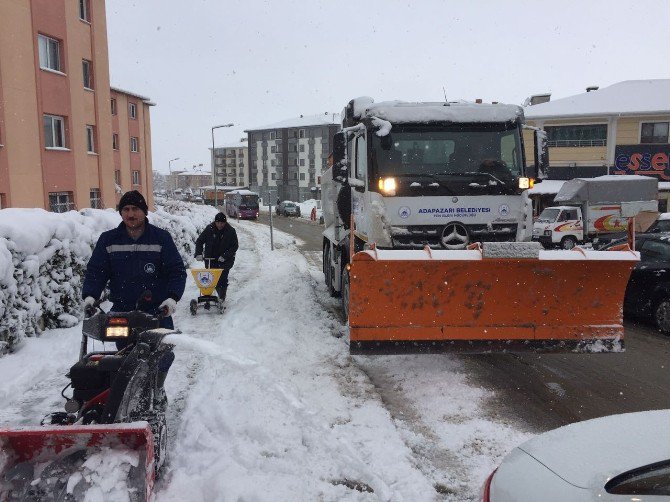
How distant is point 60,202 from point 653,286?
68.9 feet

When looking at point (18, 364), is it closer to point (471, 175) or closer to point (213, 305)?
point (213, 305)

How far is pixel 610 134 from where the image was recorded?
33.8 m

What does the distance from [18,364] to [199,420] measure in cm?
269

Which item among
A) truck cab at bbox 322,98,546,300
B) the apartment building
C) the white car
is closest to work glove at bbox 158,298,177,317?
the white car

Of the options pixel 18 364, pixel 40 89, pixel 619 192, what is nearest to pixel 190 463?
pixel 18 364

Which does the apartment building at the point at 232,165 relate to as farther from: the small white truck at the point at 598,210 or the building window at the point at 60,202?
the small white truck at the point at 598,210

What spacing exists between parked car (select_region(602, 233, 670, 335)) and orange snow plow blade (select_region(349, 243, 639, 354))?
322 cm

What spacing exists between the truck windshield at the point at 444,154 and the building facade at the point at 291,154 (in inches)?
3289

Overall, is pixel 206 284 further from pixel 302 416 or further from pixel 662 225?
pixel 662 225

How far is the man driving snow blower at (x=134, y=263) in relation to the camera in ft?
12.7

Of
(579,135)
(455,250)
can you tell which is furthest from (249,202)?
(455,250)

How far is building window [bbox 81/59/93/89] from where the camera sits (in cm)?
2393

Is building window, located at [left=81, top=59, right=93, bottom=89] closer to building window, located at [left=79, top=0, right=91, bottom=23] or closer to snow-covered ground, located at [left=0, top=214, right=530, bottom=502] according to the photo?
building window, located at [left=79, top=0, right=91, bottom=23]

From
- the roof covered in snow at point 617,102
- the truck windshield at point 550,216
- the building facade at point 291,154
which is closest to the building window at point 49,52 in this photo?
the truck windshield at point 550,216
